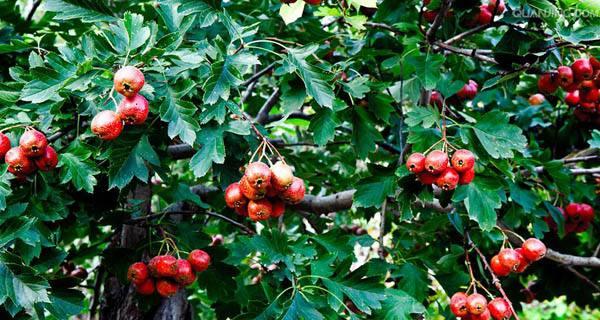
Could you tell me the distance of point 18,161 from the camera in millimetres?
1510

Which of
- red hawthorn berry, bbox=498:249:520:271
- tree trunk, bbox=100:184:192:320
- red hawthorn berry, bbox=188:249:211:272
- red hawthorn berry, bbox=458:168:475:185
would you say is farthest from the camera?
tree trunk, bbox=100:184:192:320

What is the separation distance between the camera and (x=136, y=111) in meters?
1.48

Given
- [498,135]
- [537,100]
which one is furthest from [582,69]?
[537,100]

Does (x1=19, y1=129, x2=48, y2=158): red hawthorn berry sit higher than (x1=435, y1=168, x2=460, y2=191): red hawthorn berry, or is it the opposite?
(x1=19, y1=129, x2=48, y2=158): red hawthorn berry

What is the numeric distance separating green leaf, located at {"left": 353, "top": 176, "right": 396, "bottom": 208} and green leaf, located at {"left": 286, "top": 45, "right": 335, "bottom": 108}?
42 centimetres

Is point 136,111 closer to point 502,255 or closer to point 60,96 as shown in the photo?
point 60,96

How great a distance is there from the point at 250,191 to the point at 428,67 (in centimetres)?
82

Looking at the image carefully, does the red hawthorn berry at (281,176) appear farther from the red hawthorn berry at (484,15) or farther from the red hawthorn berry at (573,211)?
the red hawthorn berry at (573,211)

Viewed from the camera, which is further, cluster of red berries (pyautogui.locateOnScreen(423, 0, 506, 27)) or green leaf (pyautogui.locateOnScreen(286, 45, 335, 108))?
cluster of red berries (pyautogui.locateOnScreen(423, 0, 506, 27))

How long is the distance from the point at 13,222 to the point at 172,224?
2.54 ft

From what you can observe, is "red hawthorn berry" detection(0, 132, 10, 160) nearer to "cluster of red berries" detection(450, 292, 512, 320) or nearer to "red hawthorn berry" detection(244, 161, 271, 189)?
"red hawthorn berry" detection(244, 161, 271, 189)

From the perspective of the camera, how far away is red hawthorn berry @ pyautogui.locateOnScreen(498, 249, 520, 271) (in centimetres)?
207

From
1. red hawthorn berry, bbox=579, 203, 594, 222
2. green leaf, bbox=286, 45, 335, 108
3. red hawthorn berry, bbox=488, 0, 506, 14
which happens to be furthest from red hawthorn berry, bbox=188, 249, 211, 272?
red hawthorn berry, bbox=579, 203, 594, 222

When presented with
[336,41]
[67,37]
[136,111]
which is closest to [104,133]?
[136,111]
